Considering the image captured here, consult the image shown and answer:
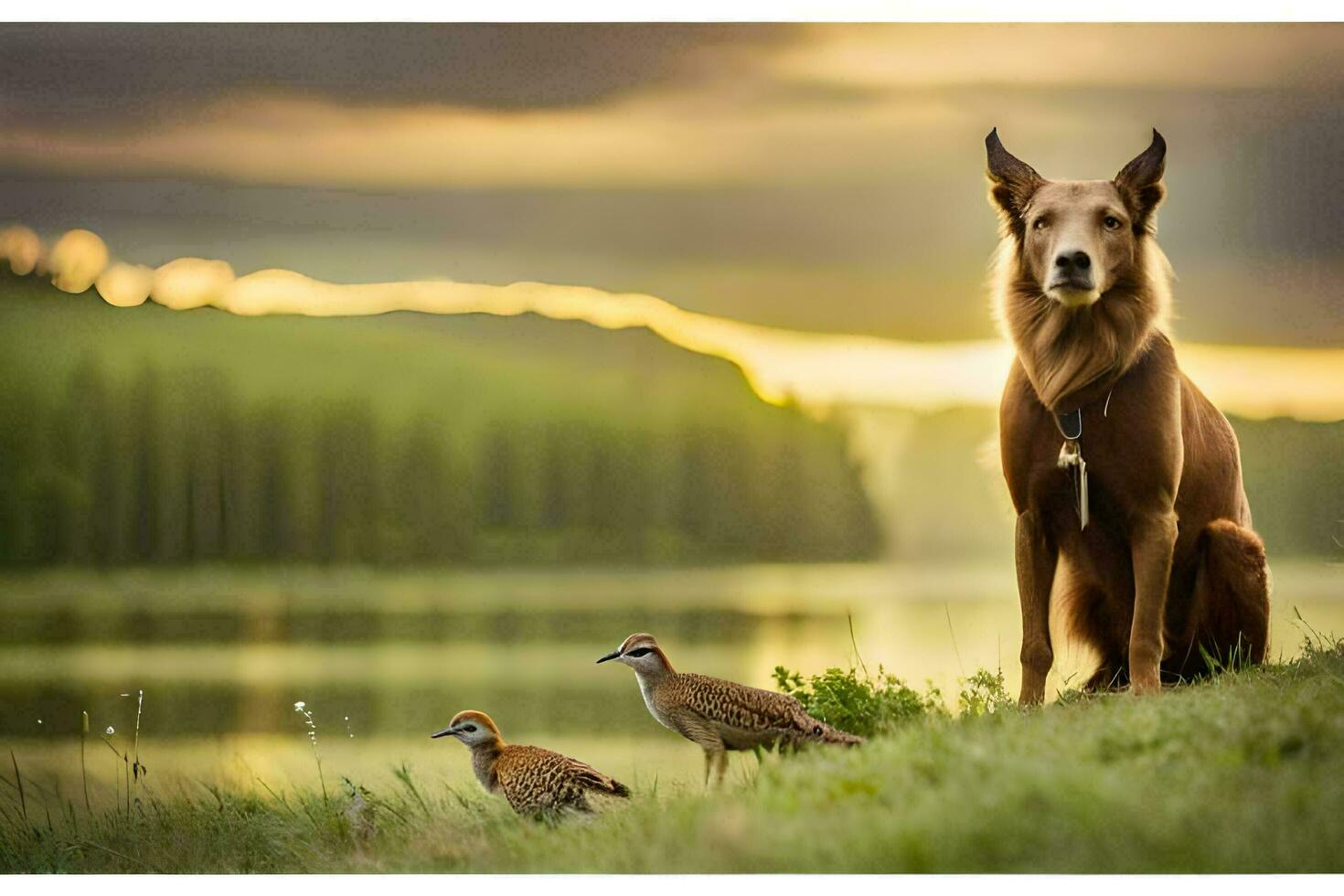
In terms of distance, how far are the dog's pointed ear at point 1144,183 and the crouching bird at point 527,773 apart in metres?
2.77

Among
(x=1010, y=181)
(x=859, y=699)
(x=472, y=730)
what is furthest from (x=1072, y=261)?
(x=472, y=730)

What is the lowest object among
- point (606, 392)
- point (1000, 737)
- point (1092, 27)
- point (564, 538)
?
point (1000, 737)

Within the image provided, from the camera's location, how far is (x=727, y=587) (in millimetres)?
5871

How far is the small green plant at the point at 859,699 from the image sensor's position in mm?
5535

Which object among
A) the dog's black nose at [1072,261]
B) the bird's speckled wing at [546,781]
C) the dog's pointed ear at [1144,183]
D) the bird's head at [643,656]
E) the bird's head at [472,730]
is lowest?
the bird's speckled wing at [546,781]

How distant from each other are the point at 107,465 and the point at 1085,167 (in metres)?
4.10

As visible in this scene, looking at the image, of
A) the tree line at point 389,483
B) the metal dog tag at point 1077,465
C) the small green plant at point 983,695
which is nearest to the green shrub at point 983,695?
the small green plant at point 983,695

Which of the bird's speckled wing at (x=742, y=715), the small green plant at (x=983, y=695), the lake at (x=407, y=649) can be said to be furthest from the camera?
the lake at (x=407, y=649)

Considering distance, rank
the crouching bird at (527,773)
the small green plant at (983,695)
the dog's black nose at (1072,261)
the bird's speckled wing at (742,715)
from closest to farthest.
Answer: the dog's black nose at (1072,261) → the crouching bird at (527,773) → the bird's speckled wing at (742,715) → the small green plant at (983,695)

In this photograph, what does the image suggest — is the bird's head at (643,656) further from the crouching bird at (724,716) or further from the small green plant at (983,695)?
the small green plant at (983,695)

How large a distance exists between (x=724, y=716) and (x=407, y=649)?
1.43m
